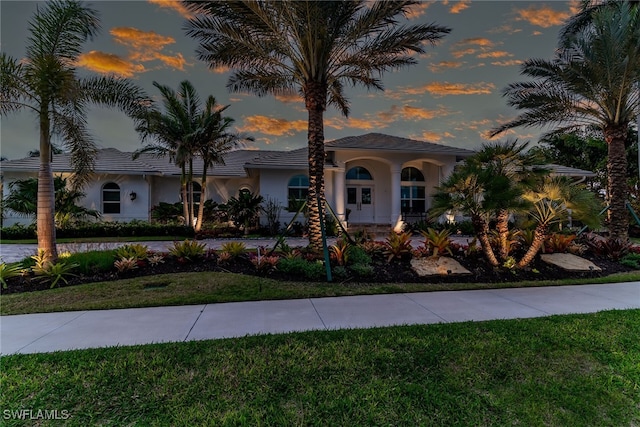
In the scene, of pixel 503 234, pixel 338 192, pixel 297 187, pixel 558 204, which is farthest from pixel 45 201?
pixel 338 192

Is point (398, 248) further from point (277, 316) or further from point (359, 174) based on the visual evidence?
point (359, 174)

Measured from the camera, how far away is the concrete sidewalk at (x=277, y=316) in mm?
4340

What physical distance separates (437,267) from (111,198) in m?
19.9

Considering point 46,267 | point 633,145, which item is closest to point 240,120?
point 46,267

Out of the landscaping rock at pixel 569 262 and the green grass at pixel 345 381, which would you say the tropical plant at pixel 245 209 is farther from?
the green grass at pixel 345 381

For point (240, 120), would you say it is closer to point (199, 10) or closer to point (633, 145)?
point (199, 10)

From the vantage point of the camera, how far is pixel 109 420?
267 cm

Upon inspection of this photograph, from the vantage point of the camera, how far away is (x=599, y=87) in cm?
1092

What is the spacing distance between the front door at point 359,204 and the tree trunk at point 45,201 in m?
15.4

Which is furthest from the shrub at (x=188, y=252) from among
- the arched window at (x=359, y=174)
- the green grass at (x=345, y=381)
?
the arched window at (x=359, y=174)

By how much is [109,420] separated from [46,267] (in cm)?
665

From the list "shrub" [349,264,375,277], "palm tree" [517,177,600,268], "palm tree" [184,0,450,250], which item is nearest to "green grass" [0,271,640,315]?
"shrub" [349,264,375,277]

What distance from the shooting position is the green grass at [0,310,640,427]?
2.76 meters

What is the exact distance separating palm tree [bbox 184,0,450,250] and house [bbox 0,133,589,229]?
7.52m
